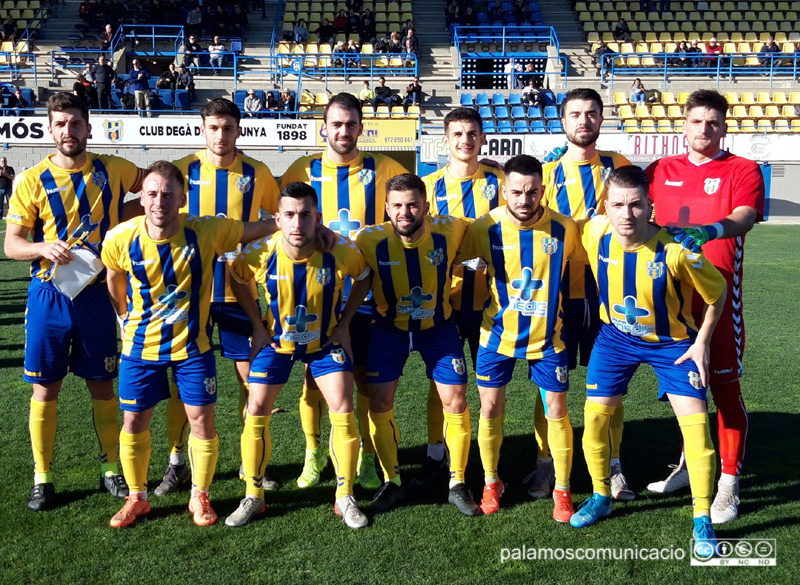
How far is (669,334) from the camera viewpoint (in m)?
3.73

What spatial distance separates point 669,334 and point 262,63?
866 inches

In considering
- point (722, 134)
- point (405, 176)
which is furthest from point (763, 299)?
point (405, 176)

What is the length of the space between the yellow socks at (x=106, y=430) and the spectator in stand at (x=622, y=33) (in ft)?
78.5

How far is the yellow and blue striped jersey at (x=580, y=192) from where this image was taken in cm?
424

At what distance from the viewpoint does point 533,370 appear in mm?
3984

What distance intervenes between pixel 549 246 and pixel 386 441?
4.17 feet

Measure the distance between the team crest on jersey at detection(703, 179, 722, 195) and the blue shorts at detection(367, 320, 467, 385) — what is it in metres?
1.45

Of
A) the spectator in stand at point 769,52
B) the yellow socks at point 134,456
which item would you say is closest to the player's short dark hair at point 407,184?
the yellow socks at point 134,456

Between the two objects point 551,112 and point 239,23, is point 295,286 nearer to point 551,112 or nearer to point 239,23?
point 551,112

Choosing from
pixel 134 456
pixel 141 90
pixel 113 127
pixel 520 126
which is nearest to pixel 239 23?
pixel 141 90

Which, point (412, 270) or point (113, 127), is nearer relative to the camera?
point (412, 270)

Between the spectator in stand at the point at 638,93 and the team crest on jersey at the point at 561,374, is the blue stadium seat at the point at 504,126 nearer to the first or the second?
the spectator in stand at the point at 638,93

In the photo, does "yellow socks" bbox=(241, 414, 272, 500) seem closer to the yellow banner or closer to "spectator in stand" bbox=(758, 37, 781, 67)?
the yellow banner

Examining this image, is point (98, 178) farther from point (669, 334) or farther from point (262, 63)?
point (262, 63)
